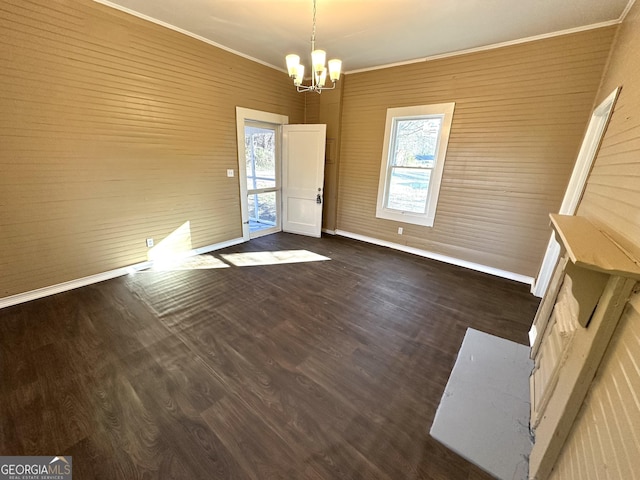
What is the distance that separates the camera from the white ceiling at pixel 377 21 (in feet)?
7.74

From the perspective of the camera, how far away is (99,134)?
2699 mm

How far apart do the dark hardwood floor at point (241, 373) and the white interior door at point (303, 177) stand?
6.41ft

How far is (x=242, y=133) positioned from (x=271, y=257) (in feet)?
6.63

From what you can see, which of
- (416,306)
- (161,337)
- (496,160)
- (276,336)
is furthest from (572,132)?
(161,337)

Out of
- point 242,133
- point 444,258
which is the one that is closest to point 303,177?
point 242,133

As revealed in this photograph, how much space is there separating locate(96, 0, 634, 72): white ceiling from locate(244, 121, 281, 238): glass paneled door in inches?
60.2

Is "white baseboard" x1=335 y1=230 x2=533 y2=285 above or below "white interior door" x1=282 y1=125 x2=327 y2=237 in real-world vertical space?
below

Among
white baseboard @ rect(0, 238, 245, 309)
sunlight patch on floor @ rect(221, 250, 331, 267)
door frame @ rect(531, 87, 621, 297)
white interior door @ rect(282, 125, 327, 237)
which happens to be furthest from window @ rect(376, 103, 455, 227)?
white baseboard @ rect(0, 238, 245, 309)

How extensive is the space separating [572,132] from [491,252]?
1.60m

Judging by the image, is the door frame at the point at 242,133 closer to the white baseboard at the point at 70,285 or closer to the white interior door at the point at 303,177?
the white interior door at the point at 303,177

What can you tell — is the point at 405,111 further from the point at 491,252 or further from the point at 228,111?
the point at 228,111

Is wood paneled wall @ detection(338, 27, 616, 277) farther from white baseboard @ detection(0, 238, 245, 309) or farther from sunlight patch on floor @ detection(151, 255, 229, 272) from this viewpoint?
white baseboard @ detection(0, 238, 245, 309)

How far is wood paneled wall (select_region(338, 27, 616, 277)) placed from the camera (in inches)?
109

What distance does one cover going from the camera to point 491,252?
3529 millimetres
